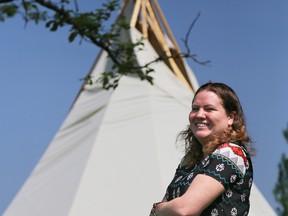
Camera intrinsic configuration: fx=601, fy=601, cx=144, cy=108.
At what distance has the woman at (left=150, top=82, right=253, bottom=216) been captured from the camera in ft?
5.24

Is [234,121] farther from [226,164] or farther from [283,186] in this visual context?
[283,186]

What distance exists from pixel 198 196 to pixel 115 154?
4055 millimetres

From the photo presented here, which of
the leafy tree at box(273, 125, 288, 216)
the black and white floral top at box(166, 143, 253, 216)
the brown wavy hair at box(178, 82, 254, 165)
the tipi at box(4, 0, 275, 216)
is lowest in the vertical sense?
the leafy tree at box(273, 125, 288, 216)

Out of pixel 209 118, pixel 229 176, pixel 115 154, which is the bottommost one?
pixel 115 154

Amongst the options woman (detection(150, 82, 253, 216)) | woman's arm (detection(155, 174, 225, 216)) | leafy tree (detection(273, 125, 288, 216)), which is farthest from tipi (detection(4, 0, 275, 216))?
leafy tree (detection(273, 125, 288, 216))

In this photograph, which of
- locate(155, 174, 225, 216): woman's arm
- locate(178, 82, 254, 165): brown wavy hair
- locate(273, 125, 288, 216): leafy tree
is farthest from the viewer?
locate(273, 125, 288, 216): leafy tree

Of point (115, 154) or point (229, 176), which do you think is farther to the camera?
point (115, 154)

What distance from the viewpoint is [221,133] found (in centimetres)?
175

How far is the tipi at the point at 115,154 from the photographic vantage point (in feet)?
16.8

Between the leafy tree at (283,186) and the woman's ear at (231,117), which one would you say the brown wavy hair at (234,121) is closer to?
the woman's ear at (231,117)

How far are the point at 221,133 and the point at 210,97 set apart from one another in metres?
0.11

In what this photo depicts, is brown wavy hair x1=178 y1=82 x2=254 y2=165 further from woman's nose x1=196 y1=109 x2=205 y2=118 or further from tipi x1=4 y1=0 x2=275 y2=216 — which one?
tipi x1=4 y1=0 x2=275 y2=216

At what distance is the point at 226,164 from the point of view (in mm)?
1646

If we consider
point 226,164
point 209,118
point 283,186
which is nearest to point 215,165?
point 226,164
